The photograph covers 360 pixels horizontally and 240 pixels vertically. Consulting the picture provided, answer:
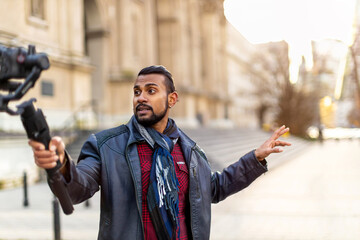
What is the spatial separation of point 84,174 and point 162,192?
17.1 inches

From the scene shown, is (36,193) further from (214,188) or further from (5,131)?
(214,188)

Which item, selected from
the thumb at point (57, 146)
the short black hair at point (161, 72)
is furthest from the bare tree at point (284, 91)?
the thumb at point (57, 146)

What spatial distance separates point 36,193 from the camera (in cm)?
1130

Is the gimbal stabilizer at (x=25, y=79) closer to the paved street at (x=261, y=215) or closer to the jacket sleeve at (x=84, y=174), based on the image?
the jacket sleeve at (x=84, y=174)

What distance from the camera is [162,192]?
2.33 m

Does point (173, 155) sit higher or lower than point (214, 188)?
higher

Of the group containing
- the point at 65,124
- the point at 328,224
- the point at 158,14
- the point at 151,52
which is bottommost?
the point at 328,224

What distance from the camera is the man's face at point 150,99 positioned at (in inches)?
96.8

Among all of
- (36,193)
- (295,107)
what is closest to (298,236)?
(36,193)

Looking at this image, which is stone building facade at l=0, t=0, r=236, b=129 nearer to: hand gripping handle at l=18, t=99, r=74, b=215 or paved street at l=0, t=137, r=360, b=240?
paved street at l=0, t=137, r=360, b=240

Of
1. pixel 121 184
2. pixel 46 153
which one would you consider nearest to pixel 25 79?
pixel 46 153

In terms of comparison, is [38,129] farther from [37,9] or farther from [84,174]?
[37,9]

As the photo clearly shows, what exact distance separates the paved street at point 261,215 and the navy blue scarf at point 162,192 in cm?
485

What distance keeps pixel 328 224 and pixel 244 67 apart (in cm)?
6724
